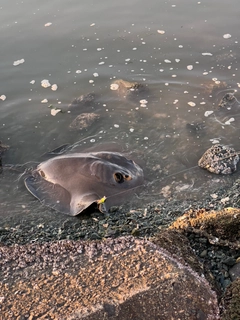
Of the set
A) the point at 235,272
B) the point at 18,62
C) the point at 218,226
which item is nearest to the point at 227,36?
the point at 18,62

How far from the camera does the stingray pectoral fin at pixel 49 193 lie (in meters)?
5.89

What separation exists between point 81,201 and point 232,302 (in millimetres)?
2890

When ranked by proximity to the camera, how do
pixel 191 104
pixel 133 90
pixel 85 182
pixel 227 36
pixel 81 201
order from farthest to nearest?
1. pixel 227 36
2. pixel 133 90
3. pixel 191 104
4. pixel 85 182
5. pixel 81 201

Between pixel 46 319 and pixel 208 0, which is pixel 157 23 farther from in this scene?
pixel 46 319

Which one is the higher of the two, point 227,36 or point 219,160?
point 227,36

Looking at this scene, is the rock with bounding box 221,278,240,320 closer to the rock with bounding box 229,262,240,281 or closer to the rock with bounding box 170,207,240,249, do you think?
the rock with bounding box 229,262,240,281

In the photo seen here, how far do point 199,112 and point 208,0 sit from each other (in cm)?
597

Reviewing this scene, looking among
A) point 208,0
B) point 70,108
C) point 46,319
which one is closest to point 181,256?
point 46,319

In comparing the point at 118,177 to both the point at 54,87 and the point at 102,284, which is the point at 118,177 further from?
the point at 54,87

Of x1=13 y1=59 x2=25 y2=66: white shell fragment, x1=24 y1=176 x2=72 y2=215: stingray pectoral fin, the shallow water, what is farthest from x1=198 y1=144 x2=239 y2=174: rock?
x1=13 y1=59 x2=25 y2=66: white shell fragment

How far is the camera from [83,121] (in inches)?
314

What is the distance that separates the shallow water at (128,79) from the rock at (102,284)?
7.33ft

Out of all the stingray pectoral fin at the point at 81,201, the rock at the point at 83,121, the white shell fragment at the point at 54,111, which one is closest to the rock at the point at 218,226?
the stingray pectoral fin at the point at 81,201

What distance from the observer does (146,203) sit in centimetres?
602
